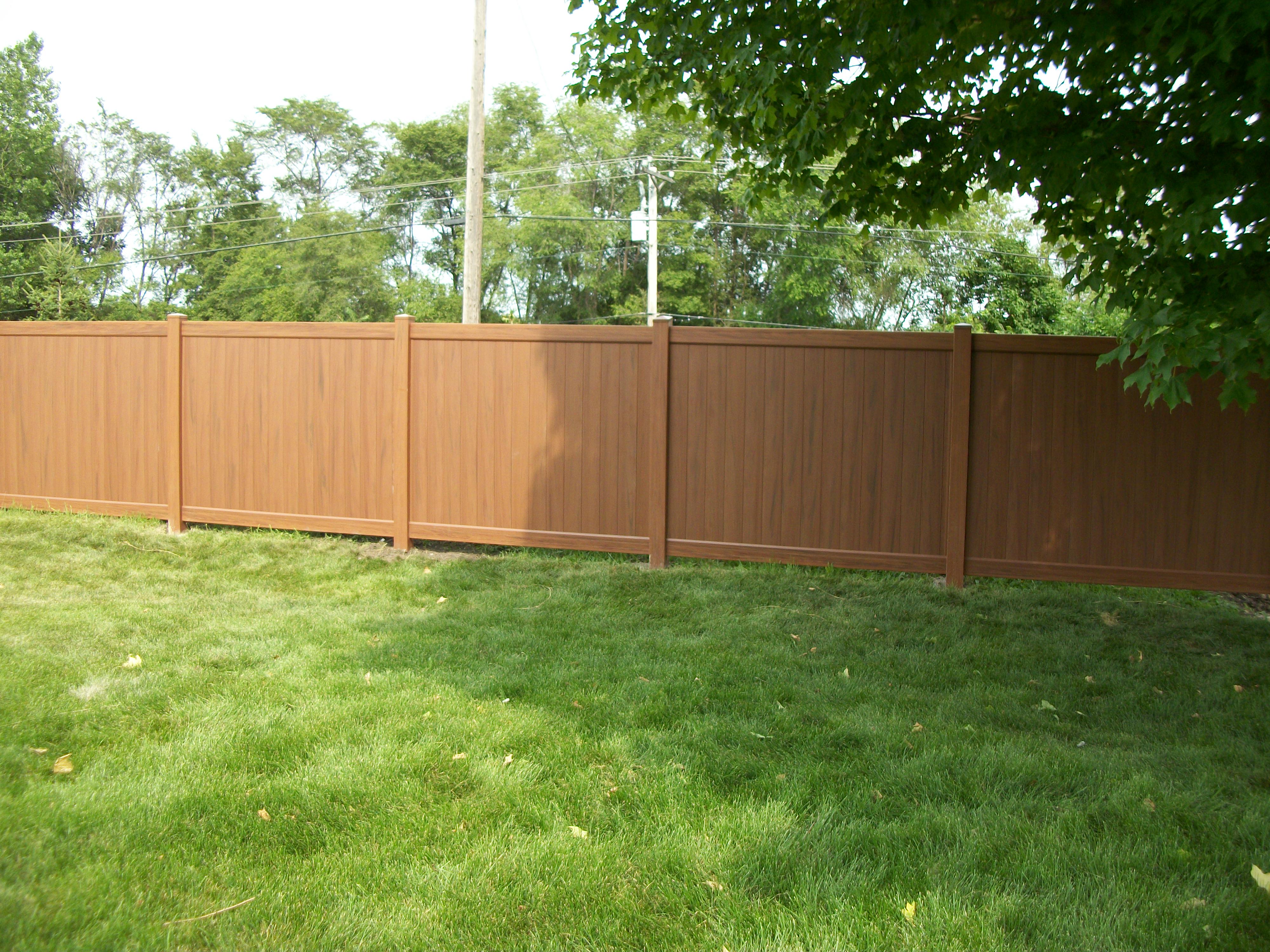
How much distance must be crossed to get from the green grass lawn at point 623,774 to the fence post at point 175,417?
2.00 m

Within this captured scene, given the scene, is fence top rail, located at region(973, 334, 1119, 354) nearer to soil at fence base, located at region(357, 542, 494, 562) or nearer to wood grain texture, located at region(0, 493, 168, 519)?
soil at fence base, located at region(357, 542, 494, 562)

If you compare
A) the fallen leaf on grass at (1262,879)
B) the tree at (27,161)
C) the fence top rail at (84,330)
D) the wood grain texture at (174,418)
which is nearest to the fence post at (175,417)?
the wood grain texture at (174,418)

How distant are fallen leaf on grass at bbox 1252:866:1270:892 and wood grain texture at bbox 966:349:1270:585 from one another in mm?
3832

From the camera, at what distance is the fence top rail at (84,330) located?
783 centimetres

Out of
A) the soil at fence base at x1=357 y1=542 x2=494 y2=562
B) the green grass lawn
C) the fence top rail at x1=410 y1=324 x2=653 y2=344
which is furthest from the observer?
the soil at fence base at x1=357 y1=542 x2=494 y2=562

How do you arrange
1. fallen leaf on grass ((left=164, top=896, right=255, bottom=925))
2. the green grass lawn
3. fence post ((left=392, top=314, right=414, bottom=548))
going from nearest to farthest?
fallen leaf on grass ((left=164, top=896, right=255, bottom=925))
the green grass lawn
fence post ((left=392, top=314, right=414, bottom=548))

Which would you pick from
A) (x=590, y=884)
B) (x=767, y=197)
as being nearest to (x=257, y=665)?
(x=590, y=884)

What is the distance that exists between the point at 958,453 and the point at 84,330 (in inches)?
274

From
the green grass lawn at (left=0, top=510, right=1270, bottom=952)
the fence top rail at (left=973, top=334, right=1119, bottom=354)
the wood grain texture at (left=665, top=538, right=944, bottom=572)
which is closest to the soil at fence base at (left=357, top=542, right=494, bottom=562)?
the green grass lawn at (left=0, top=510, right=1270, bottom=952)

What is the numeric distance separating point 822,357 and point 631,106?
204 cm

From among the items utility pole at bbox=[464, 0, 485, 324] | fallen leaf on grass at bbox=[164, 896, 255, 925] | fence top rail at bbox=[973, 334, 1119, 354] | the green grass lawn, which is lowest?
fallen leaf on grass at bbox=[164, 896, 255, 925]

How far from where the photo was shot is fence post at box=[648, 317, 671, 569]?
6.74m

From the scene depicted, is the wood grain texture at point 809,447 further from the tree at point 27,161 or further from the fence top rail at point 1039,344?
the tree at point 27,161

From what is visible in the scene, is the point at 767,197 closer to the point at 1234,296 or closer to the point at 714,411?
the point at 714,411
